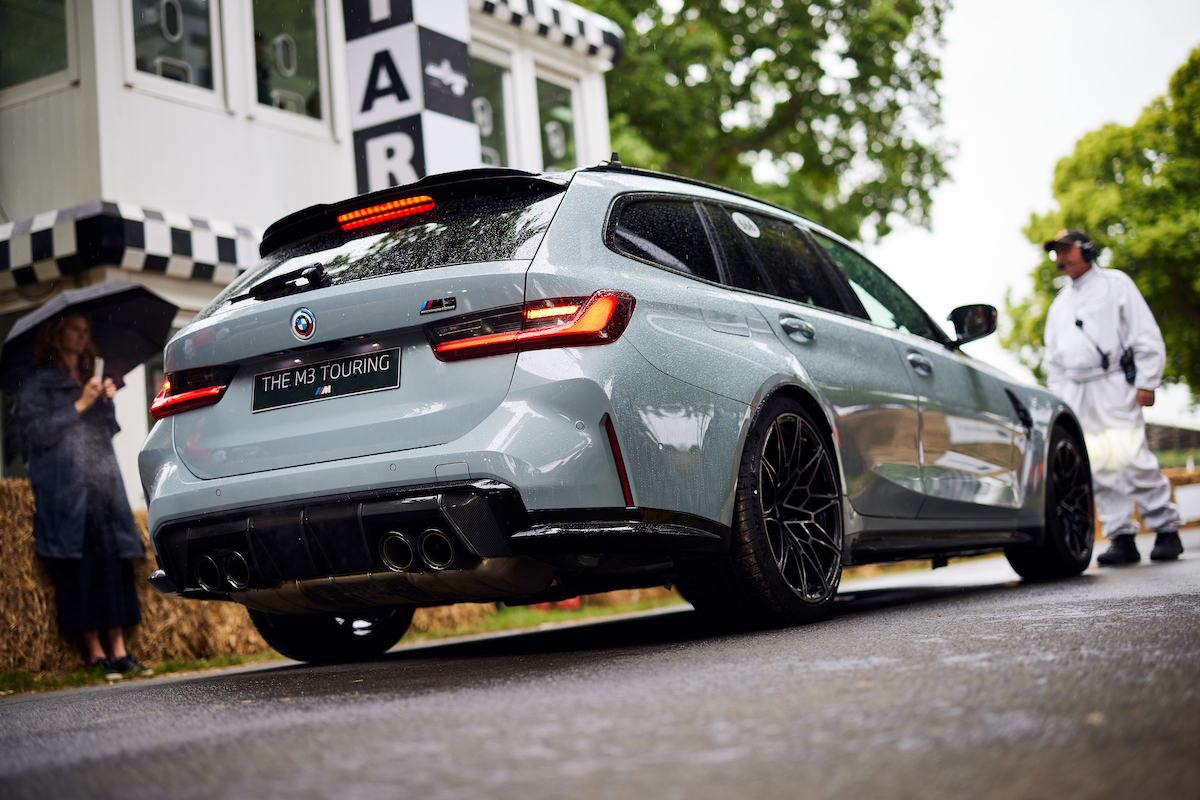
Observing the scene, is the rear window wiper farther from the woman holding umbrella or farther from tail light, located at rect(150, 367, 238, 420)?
the woman holding umbrella

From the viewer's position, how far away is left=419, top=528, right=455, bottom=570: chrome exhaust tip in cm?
369

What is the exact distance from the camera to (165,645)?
7.03 metres

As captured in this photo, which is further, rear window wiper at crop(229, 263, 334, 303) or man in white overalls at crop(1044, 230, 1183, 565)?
man in white overalls at crop(1044, 230, 1183, 565)

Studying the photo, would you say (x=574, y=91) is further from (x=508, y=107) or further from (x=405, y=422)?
(x=405, y=422)

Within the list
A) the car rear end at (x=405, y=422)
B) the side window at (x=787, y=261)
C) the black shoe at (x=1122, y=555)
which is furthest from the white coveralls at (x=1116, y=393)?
the car rear end at (x=405, y=422)

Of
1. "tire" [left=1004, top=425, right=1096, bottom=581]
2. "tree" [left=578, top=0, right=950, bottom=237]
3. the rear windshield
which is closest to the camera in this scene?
the rear windshield

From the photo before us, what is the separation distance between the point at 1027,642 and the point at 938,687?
0.88m

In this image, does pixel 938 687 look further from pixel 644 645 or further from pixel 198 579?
pixel 198 579

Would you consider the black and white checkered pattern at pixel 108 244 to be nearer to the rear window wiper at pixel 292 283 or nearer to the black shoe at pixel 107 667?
the black shoe at pixel 107 667

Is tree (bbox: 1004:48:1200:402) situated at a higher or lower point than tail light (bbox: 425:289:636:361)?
higher

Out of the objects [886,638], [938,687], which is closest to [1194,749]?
[938,687]

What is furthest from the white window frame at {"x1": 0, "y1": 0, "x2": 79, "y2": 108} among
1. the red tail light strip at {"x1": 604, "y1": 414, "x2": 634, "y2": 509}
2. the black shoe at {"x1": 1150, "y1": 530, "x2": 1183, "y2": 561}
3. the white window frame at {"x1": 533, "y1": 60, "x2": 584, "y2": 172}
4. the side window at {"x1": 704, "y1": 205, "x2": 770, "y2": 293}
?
the black shoe at {"x1": 1150, "y1": 530, "x2": 1183, "y2": 561}

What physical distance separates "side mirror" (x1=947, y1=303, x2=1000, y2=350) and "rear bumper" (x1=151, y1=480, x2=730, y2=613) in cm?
289

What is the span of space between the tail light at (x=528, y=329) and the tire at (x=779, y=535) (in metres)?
0.80
